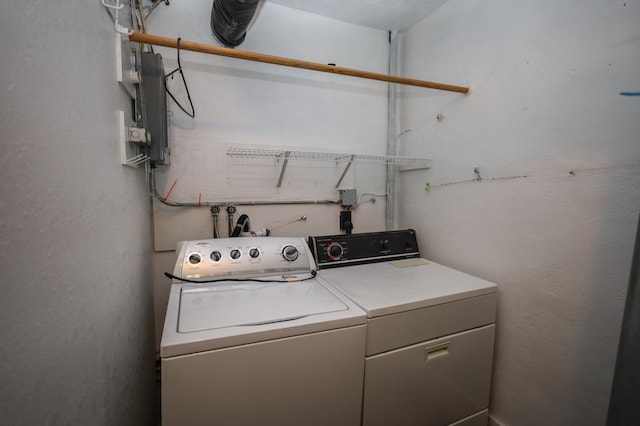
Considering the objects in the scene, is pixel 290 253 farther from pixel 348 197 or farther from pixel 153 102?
pixel 153 102

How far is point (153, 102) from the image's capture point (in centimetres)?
132

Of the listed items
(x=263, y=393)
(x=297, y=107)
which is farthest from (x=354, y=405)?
(x=297, y=107)

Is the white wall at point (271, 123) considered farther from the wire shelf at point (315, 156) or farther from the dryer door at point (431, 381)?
the dryer door at point (431, 381)

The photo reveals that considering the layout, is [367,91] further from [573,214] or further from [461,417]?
[461,417]

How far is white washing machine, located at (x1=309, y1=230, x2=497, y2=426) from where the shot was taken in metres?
1.05

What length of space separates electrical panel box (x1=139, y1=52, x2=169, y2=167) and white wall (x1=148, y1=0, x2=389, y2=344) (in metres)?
0.29

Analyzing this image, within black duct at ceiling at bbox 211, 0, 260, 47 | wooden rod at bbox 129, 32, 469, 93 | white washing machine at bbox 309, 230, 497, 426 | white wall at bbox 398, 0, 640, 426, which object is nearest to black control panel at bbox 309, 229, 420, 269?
white washing machine at bbox 309, 230, 497, 426

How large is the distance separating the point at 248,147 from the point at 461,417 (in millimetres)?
1818

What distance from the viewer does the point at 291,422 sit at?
90 cm

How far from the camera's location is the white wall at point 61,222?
0.39m

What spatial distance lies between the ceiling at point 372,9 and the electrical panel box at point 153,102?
92 cm

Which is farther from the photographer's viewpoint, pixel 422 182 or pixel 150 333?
pixel 422 182

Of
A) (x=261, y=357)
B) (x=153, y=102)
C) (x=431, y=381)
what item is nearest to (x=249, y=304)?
(x=261, y=357)

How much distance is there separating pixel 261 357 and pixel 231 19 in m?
1.59
